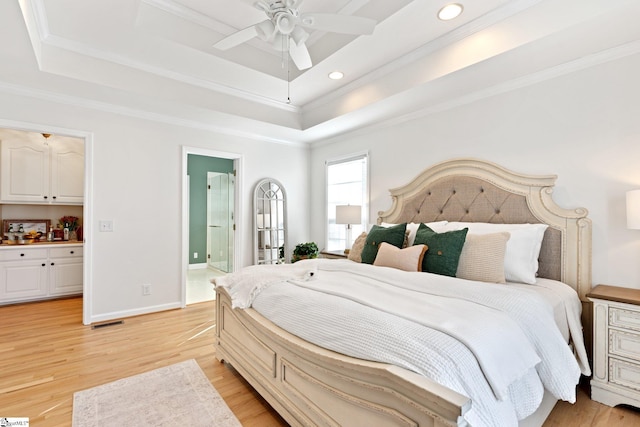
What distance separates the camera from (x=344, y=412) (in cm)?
133

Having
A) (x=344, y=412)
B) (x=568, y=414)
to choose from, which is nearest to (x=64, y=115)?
(x=344, y=412)

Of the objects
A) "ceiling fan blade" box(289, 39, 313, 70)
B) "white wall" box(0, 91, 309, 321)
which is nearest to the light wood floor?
"white wall" box(0, 91, 309, 321)

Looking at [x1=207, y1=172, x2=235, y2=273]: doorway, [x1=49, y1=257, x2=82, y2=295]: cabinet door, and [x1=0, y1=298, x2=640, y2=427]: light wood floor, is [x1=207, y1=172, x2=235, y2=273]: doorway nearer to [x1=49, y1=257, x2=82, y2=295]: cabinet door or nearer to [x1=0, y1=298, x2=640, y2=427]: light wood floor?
[x1=49, y1=257, x2=82, y2=295]: cabinet door

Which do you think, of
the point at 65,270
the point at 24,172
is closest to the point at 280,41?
the point at 24,172

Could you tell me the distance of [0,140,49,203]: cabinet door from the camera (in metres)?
4.11

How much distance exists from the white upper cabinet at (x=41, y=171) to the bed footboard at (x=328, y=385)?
3995 millimetres

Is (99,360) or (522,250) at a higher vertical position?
(522,250)

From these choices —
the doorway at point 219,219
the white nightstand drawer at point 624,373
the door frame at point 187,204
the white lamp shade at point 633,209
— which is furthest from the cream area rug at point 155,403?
the doorway at point 219,219

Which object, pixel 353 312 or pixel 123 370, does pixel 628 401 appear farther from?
pixel 123 370

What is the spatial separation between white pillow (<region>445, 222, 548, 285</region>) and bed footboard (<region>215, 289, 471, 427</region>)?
1.63 metres

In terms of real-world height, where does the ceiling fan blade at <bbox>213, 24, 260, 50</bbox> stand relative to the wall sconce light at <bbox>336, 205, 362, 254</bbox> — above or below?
above

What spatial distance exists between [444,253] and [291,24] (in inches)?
77.7

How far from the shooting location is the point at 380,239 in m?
2.98

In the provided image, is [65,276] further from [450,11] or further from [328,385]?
[450,11]
